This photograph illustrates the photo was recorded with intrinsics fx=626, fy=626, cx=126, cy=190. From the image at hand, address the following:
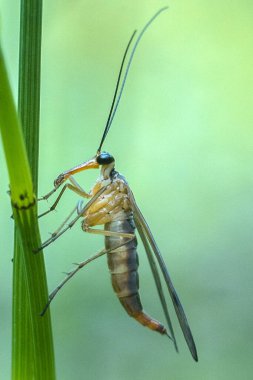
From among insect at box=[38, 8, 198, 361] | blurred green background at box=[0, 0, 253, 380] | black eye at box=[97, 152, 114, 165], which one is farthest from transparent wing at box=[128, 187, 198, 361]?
blurred green background at box=[0, 0, 253, 380]

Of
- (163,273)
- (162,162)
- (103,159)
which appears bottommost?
(163,273)

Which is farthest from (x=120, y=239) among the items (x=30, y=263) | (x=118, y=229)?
(x=30, y=263)

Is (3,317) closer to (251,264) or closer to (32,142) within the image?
(251,264)

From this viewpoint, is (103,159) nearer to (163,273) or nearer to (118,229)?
(118,229)

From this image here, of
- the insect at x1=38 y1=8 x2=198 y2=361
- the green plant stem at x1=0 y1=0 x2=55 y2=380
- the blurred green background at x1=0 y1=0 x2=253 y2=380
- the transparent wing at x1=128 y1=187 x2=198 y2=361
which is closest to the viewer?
the green plant stem at x1=0 y1=0 x2=55 y2=380

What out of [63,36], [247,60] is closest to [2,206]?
[63,36]

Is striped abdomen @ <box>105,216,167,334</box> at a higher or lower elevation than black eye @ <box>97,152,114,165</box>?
lower

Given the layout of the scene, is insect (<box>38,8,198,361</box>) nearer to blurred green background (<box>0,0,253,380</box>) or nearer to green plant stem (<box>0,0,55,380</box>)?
blurred green background (<box>0,0,253,380</box>)

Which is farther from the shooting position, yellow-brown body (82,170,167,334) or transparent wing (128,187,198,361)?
yellow-brown body (82,170,167,334)
